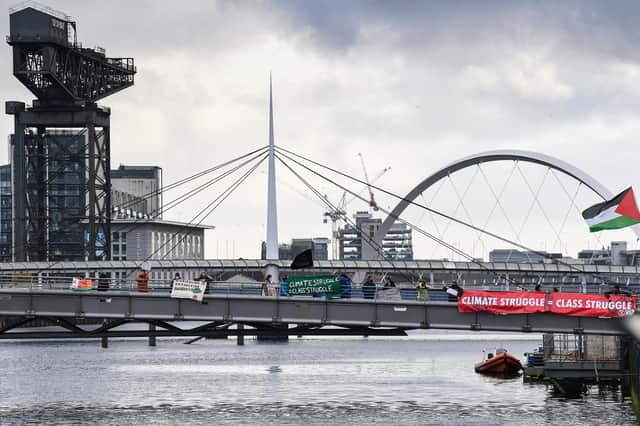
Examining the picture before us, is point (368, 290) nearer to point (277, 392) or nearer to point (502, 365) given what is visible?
point (277, 392)

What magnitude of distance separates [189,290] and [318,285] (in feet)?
21.3

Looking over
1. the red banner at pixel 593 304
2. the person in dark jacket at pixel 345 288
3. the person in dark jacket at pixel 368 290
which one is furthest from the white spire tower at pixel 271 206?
the red banner at pixel 593 304

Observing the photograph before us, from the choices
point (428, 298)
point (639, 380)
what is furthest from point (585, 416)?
point (428, 298)

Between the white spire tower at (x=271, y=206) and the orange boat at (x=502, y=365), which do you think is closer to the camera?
the white spire tower at (x=271, y=206)

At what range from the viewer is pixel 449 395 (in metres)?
85.6

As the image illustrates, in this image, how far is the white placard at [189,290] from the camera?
59531mm

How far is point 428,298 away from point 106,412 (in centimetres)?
2382

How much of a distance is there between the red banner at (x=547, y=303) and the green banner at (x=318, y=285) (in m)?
6.30

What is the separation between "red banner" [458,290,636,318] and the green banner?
630cm

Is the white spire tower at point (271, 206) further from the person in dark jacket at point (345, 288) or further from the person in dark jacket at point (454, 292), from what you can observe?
the person in dark jacket at point (454, 292)

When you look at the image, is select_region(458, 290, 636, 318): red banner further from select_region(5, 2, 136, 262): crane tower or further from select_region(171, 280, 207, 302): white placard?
select_region(5, 2, 136, 262): crane tower

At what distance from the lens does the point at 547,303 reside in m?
59.6

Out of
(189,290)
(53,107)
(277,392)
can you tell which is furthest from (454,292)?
(53,107)

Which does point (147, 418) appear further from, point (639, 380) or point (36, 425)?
point (639, 380)
